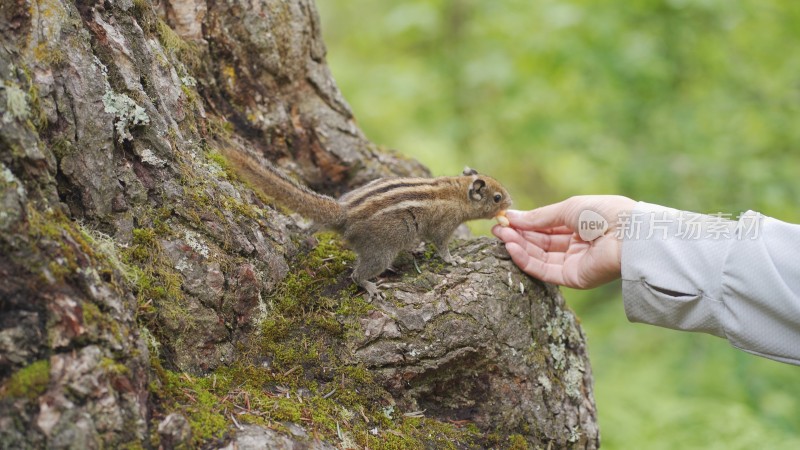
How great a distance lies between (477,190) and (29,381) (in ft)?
11.0

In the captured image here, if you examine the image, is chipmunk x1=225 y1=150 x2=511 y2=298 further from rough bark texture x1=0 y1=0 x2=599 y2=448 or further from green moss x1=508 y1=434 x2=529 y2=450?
green moss x1=508 y1=434 x2=529 y2=450

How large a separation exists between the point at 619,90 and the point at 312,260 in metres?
5.83

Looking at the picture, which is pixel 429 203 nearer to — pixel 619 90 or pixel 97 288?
pixel 97 288

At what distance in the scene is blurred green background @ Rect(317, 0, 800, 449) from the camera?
633 centimetres

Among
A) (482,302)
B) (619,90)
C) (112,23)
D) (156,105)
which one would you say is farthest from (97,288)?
(619,90)

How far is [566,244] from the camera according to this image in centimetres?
405

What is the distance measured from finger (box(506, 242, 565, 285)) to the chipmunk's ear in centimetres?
107

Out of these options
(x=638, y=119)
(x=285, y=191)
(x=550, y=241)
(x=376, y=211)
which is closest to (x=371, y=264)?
(x=376, y=211)

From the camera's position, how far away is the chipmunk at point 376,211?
3.58 metres

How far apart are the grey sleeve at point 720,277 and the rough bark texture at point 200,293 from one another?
0.63 m

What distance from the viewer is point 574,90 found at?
8.88 m

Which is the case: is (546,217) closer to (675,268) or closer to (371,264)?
(675,268)

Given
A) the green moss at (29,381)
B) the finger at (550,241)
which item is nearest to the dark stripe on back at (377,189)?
the finger at (550,241)

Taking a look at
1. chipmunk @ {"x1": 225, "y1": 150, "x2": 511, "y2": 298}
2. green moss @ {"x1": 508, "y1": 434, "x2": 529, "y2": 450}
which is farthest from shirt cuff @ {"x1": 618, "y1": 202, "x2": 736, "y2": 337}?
chipmunk @ {"x1": 225, "y1": 150, "x2": 511, "y2": 298}
